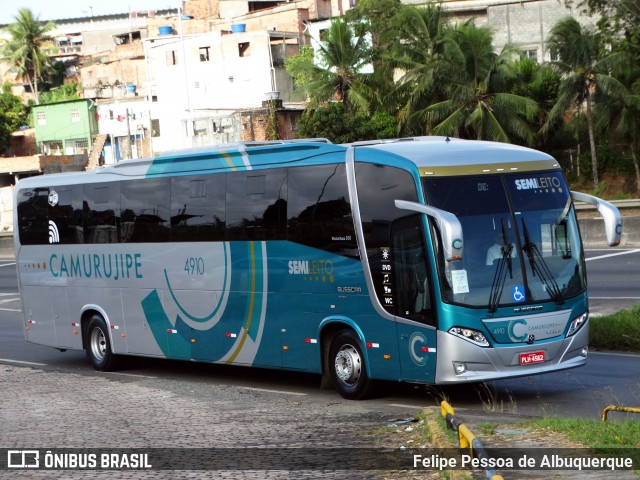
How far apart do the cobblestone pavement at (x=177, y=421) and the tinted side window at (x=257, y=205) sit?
7.90ft

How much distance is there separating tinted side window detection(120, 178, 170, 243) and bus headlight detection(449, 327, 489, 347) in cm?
676

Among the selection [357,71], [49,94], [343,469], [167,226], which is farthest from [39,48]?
[343,469]

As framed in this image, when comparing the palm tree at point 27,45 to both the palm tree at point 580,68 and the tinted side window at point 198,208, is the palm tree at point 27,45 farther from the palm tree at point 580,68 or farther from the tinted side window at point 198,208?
the tinted side window at point 198,208

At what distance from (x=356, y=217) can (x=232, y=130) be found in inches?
2084

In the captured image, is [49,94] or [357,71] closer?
[357,71]

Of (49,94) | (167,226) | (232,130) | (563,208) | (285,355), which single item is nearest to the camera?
(563,208)

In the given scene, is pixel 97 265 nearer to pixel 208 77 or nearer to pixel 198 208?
pixel 198 208

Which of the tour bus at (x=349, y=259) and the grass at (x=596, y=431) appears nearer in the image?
the grass at (x=596, y=431)

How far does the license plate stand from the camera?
1392 centimetres

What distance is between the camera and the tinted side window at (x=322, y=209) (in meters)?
15.2

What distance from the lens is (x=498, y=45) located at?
6519 cm

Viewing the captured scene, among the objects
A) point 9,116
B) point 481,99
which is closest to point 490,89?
point 481,99

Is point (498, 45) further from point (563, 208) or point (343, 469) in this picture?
point (343, 469)

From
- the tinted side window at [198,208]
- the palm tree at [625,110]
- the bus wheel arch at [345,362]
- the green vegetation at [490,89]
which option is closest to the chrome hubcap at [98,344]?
the tinted side window at [198,208]
